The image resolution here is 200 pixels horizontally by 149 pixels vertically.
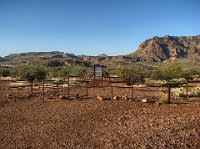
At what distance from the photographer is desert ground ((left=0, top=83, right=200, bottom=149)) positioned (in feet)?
36.9

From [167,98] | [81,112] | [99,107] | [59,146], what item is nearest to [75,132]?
[59,146]

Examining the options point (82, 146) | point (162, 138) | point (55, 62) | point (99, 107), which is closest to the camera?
point (82, 146)

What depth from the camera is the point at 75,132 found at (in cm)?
1283

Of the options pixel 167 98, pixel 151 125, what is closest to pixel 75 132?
pixel 151 125

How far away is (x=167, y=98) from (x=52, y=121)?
786 centimetres

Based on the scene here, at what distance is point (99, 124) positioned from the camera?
46.8ft

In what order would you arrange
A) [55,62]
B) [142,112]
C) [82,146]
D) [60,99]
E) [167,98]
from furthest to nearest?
1. [55,62]
2. [60,99]
3. [167,98]
4. [142,112]
5. [82,146]

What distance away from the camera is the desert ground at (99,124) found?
36.9 ft

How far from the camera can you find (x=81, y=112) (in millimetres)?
17047

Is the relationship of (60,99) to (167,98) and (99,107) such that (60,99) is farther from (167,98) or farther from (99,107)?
(167,98)

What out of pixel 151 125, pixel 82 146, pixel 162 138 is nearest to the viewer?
pixel 82 146

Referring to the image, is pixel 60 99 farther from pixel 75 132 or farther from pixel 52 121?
pixel 75 132

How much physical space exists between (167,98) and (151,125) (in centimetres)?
661

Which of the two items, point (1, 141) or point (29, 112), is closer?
point (1, 141)
